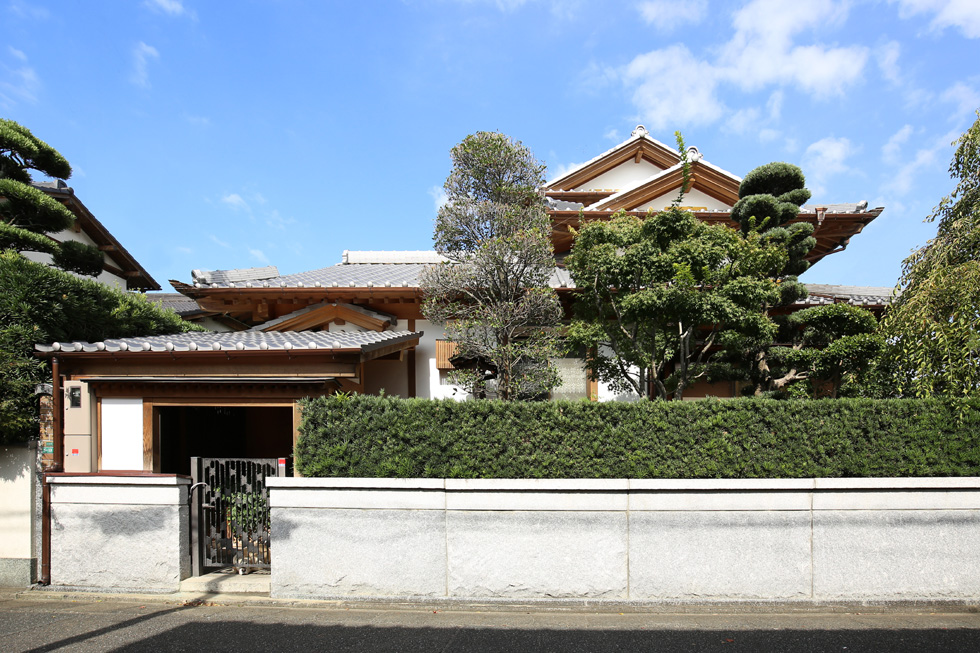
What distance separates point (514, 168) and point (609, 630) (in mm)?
5915

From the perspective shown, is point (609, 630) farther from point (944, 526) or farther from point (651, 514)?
point (944, 526)

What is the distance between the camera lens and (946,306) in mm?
6422

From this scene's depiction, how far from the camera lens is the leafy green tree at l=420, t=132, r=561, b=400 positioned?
7.28m

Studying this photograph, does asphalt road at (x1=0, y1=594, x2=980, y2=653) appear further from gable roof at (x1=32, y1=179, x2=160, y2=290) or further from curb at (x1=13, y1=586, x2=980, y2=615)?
gable roof at (x1=32, y1=179, x2=160, y2=290)

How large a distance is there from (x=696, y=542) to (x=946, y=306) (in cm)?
419

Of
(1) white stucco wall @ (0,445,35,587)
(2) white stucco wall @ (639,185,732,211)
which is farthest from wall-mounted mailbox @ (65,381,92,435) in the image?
(2) white stucco wall @ (639,185,732,211)


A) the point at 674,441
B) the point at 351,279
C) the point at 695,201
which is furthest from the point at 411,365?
the point at 695,201

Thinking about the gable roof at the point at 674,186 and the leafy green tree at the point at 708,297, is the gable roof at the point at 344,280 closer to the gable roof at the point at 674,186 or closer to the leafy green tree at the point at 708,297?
the leafy green tree at the point at 708,297

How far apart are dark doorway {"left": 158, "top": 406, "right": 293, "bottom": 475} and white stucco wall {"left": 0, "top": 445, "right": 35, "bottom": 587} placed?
1566 millimetres

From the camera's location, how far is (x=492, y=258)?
7258 millimetres

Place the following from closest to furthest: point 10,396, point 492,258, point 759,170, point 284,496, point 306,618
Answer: point 306,618, point 284,496, point 10,396, point 492,258, point 759,170

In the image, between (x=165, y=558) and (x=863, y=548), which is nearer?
(x=863, y=548)

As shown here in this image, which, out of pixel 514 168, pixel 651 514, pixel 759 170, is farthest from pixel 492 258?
pixel 759 170

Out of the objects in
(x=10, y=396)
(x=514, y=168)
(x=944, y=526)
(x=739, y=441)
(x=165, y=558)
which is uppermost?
(x=514, y=168)
